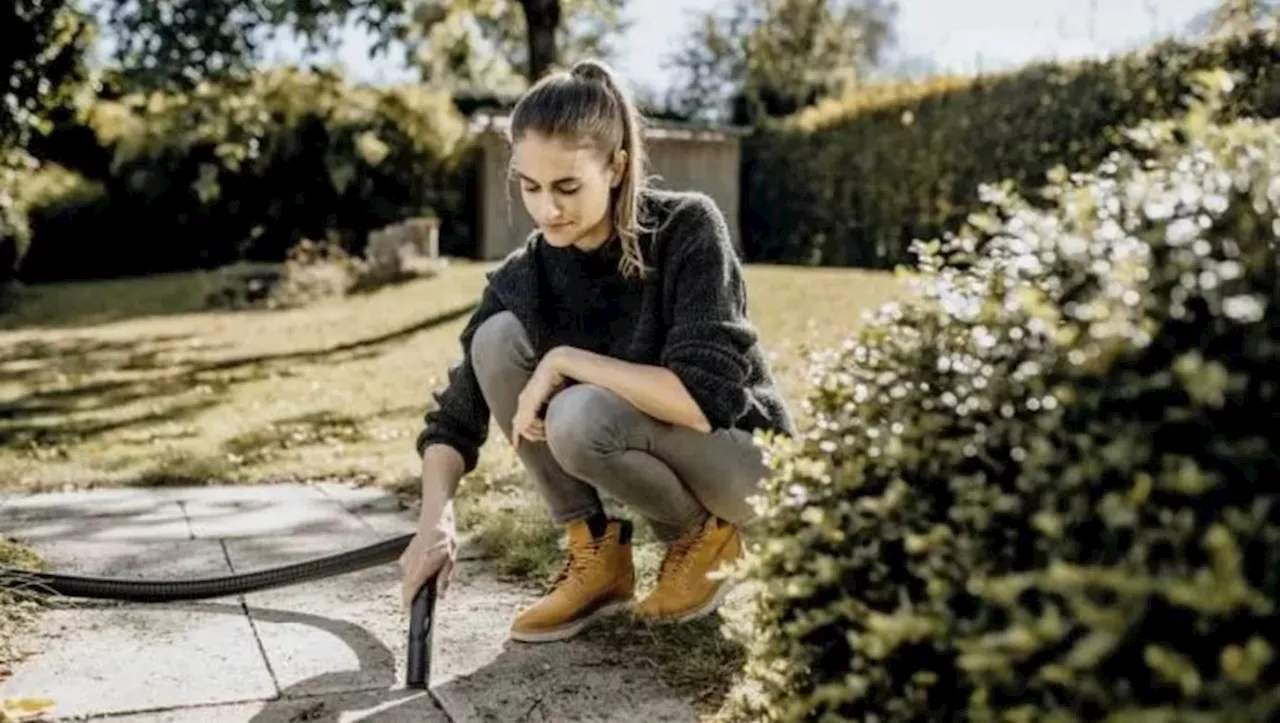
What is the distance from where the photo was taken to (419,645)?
301 centimetres

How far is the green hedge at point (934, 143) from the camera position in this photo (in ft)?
39.9

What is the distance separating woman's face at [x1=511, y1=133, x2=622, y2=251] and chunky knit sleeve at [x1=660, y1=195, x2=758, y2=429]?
0.64ft

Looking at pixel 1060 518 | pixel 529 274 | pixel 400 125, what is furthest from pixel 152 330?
pixel 1060 518

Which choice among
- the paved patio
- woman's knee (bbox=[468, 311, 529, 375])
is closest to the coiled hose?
the paved patio

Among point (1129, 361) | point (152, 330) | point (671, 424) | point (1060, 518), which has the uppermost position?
point (1129, 361)

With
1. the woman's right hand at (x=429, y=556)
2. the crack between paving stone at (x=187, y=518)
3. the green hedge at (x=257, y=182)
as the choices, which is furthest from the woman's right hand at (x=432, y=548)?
the green hedge at (x=257, y=182)

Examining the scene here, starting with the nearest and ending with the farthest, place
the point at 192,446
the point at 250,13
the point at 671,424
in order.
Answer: the point at 671,424
the point at 192,446
the point at 250,13

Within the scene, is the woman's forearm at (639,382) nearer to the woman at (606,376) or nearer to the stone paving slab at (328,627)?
the woman at (606,376)

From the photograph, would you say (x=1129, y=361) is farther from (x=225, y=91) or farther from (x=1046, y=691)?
(x=225, y=91)

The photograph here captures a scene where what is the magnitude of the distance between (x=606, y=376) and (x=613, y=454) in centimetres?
21

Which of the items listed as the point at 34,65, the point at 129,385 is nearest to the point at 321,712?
the point at 129,385

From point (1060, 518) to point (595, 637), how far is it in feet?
6.20

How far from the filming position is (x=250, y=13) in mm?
11031

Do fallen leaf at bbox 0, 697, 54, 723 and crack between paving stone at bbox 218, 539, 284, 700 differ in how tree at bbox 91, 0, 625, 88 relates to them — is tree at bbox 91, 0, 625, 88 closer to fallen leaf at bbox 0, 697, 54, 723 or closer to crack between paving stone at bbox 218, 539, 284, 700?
crack between paving stone at bbox 218, 539, 284, 700
